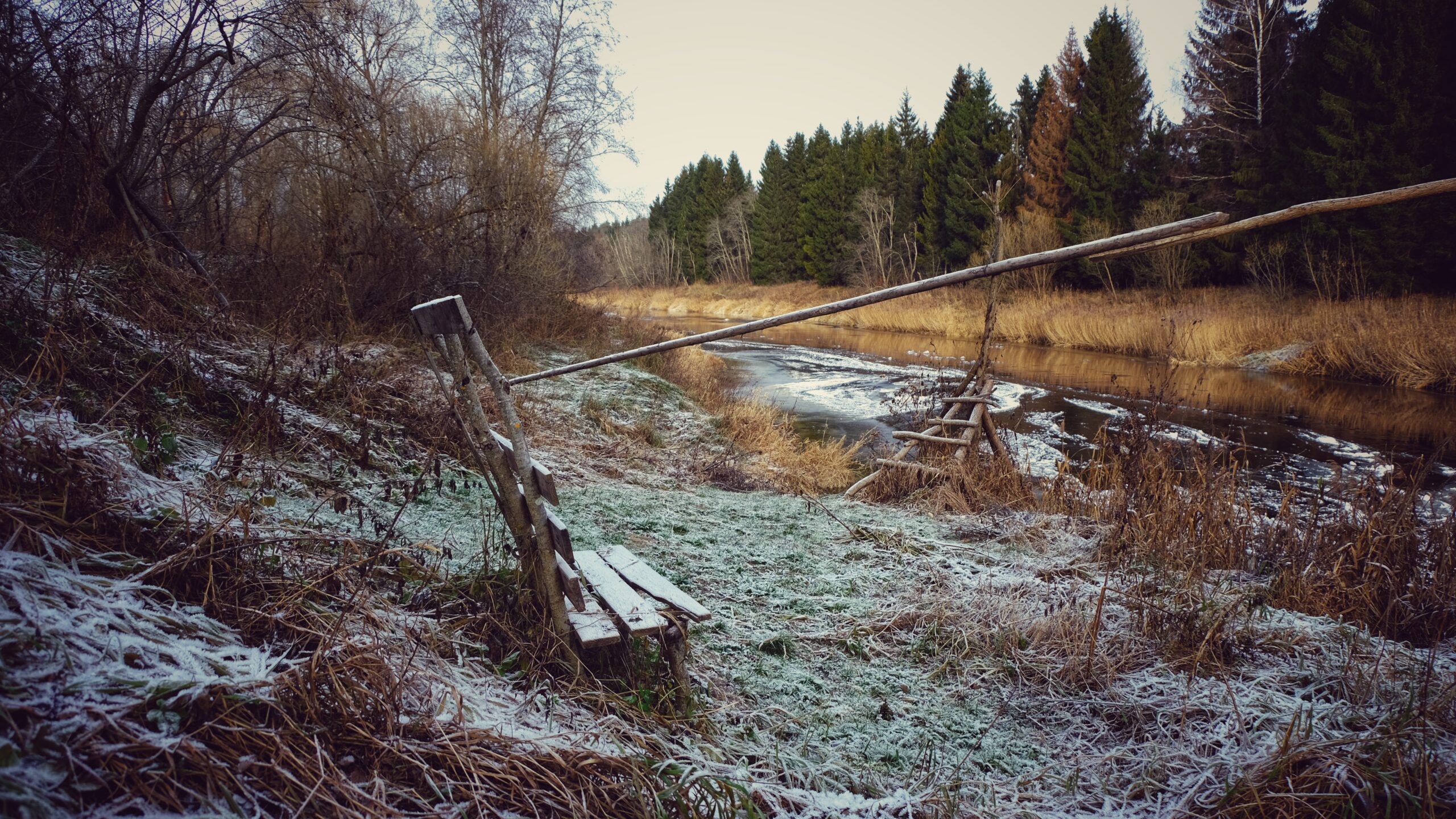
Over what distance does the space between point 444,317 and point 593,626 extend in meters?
1.10

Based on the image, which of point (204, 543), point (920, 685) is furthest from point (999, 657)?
point (204, 543)

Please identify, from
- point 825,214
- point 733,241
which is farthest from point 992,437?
point 733,241

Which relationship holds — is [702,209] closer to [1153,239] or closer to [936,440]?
[936,440]

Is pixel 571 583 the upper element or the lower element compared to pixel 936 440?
upper

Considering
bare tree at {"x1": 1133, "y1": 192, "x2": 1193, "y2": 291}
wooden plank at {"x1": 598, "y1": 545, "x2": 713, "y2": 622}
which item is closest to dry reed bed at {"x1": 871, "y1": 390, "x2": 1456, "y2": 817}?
wooden plank at {"x1": 598, "y1": 545, "x2": 713, "y2": 622}

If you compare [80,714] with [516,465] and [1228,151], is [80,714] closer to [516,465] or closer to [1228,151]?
[516,465]

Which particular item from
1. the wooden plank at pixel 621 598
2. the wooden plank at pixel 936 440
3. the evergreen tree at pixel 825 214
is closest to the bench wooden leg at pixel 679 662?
the wooden plank at pixel 621 598

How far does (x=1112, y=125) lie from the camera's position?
29.6 metres

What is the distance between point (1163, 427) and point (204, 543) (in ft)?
24.4

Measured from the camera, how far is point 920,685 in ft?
9.54

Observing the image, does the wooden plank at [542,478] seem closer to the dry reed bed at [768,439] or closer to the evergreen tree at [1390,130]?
the dry reed bed at [768,439]

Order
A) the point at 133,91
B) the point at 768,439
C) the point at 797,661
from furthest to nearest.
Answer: the point at 768,439 < the point at 133,91 < the point at 797,661

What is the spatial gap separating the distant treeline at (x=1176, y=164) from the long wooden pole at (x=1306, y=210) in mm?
4463

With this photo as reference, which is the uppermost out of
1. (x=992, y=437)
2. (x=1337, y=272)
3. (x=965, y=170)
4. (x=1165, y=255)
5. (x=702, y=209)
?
(x=702, y=209)
